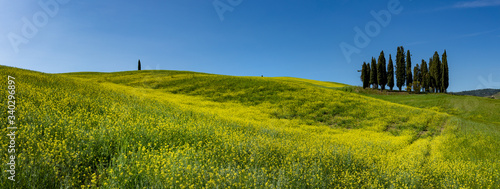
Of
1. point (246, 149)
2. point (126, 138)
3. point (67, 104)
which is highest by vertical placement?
point (67, 104)

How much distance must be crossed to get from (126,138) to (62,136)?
1.67 metres

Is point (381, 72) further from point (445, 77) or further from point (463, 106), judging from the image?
point (463, 106)

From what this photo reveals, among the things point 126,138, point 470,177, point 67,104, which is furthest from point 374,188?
point 67,104

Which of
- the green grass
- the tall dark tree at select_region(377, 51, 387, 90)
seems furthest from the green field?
the tall dark tree at select_region(377, 51, 387, 90)

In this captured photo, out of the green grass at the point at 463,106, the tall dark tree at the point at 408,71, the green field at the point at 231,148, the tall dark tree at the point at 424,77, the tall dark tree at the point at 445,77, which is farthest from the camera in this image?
the tall dark tree at the point at 424,77

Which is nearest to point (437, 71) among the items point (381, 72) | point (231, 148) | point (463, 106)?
point (381, 72)

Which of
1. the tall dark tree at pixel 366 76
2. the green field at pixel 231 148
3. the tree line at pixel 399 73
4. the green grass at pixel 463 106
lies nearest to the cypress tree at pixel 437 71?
the tree line at pixel 399 73

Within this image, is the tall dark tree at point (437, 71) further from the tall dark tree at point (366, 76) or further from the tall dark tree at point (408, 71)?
the tall dark tree at point (366, 76)

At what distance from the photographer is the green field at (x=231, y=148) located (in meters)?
5.54

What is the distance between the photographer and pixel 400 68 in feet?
203

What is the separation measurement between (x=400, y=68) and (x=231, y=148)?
66.6 meters

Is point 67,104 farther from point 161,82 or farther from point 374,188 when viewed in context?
point 161,82

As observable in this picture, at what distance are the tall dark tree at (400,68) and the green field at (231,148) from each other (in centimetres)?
4257

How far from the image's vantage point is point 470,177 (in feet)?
30.5
